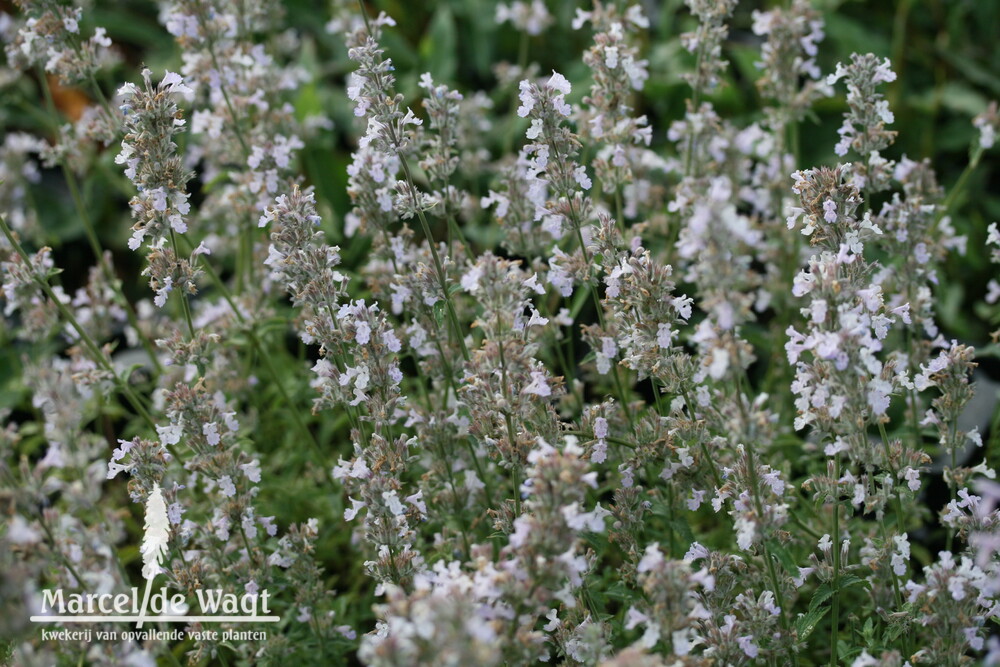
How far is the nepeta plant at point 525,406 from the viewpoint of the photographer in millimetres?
2465

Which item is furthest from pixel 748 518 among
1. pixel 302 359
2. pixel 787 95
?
pixel 302 359

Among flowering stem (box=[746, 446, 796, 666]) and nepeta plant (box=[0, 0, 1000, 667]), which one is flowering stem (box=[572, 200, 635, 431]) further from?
flowering stem (box=[746, 446, 796, 666])

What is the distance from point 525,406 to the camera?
2.72 metres

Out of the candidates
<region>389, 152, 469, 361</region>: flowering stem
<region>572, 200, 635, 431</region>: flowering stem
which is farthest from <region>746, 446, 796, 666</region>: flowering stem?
<region>389, 152, 469, 361</region>: flowering stem

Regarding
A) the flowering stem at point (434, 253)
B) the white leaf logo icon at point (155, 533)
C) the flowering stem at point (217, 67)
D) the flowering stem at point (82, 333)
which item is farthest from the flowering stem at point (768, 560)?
the flowering stem at point (217, 67)

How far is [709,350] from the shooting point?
2504 millimetres

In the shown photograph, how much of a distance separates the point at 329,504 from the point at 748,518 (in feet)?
6.50

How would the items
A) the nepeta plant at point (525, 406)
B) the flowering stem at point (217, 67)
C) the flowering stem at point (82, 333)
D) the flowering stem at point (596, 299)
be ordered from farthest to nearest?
the flowering stem at point (217, 67)
the flowering stem at point (82, 333)
the flowering stem at point (596, 299)
the nepeta plant at point (525, 406)

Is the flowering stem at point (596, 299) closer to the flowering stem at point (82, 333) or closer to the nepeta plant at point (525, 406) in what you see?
the nepeta plant at point (525, 406)

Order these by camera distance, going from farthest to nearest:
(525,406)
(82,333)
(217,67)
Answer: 1. (217,67)
2. (82,333)
3. (525,406)

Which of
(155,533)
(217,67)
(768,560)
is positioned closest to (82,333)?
(155,533)

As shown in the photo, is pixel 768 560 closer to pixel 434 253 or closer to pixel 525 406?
pixel 525 406

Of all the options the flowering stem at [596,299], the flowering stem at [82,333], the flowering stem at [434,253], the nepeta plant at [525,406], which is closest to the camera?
the nepeta plant at [525,406]

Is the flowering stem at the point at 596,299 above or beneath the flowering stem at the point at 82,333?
beneath
